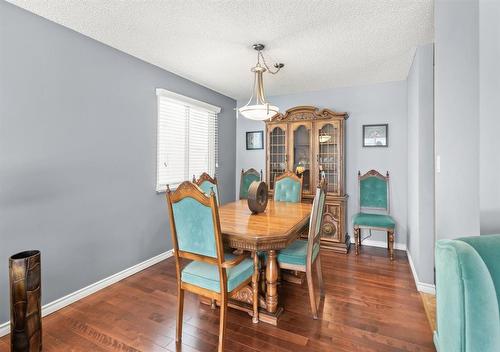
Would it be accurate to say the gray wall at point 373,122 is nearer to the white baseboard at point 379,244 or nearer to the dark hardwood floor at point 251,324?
the white baseboard at point 379,244

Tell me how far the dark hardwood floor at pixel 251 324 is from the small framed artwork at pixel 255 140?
8.79 feet

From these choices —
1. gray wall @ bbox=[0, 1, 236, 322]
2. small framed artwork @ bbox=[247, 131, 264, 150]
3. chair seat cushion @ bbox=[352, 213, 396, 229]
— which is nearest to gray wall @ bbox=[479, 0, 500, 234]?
chair seat cushion @ bbox=[352, 213, 396, 229]

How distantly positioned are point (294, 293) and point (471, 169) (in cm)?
174

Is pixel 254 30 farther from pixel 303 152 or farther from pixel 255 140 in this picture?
pixel 255 140

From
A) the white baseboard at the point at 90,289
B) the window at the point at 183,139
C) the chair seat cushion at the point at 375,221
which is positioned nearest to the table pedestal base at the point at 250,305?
the white baseboard at the point at 90,289

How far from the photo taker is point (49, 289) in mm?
2193

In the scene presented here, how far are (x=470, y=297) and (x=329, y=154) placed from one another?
3.29 metres

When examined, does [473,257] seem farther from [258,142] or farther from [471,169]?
[258,142]

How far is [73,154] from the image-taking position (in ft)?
7.77

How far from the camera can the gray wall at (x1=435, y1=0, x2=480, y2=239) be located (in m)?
1.36

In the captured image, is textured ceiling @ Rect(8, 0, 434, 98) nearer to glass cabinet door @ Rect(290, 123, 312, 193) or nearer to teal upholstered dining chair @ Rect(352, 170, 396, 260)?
glass cabinet door @ Rect(290, 123, 312, 193)

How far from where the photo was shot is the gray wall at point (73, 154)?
1992 millimetres

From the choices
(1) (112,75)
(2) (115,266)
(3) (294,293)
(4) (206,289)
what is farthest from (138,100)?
(3) (294,293)

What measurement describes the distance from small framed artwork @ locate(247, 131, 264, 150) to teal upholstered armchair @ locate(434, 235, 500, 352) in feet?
12.8
